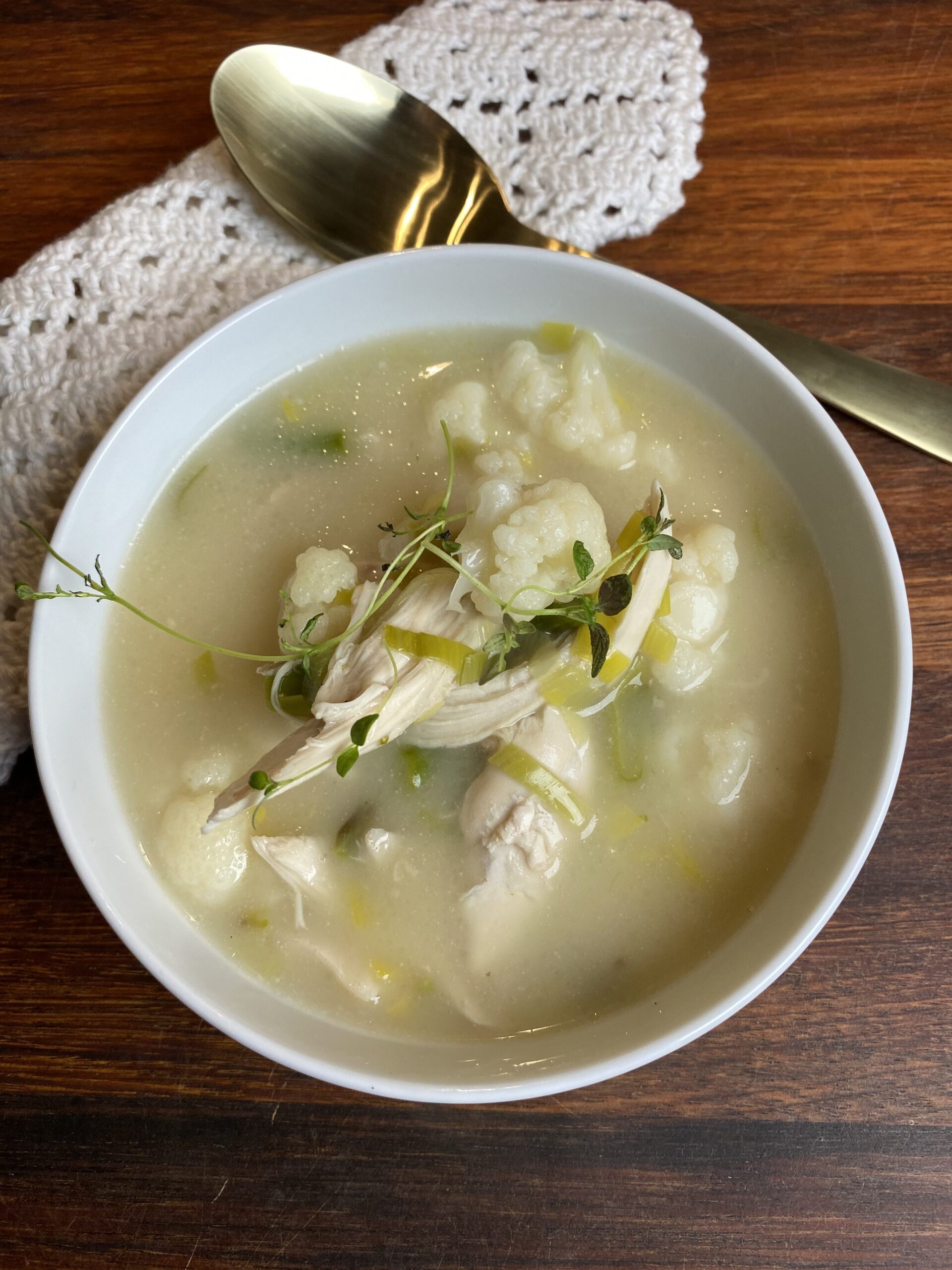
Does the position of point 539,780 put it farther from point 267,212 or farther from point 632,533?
point 267,212

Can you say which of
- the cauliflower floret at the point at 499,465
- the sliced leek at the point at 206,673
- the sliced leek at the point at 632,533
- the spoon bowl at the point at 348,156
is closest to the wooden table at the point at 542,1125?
the sliced leek at the point at 206,673

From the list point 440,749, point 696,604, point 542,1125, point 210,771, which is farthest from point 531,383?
point 542,1125

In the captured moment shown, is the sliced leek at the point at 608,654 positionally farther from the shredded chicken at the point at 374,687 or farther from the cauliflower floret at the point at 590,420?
the cauliflower floret at the point at 590,420

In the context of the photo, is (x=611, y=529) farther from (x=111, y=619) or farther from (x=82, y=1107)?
(x=82, y=1107)

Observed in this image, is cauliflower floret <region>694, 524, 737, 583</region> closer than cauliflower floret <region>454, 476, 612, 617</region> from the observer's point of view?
No

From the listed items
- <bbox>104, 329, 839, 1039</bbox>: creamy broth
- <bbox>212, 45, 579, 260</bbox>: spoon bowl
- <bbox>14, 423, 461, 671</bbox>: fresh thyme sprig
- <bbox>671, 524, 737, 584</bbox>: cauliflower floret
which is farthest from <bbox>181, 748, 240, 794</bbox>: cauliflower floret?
<bbox>212, 45, 579, 260</bbox>: spoon bowl

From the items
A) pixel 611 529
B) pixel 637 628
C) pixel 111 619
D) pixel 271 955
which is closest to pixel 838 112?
pixel 611 529

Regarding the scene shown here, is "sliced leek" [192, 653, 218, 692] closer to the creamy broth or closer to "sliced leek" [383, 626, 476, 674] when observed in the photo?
the creamy broth
